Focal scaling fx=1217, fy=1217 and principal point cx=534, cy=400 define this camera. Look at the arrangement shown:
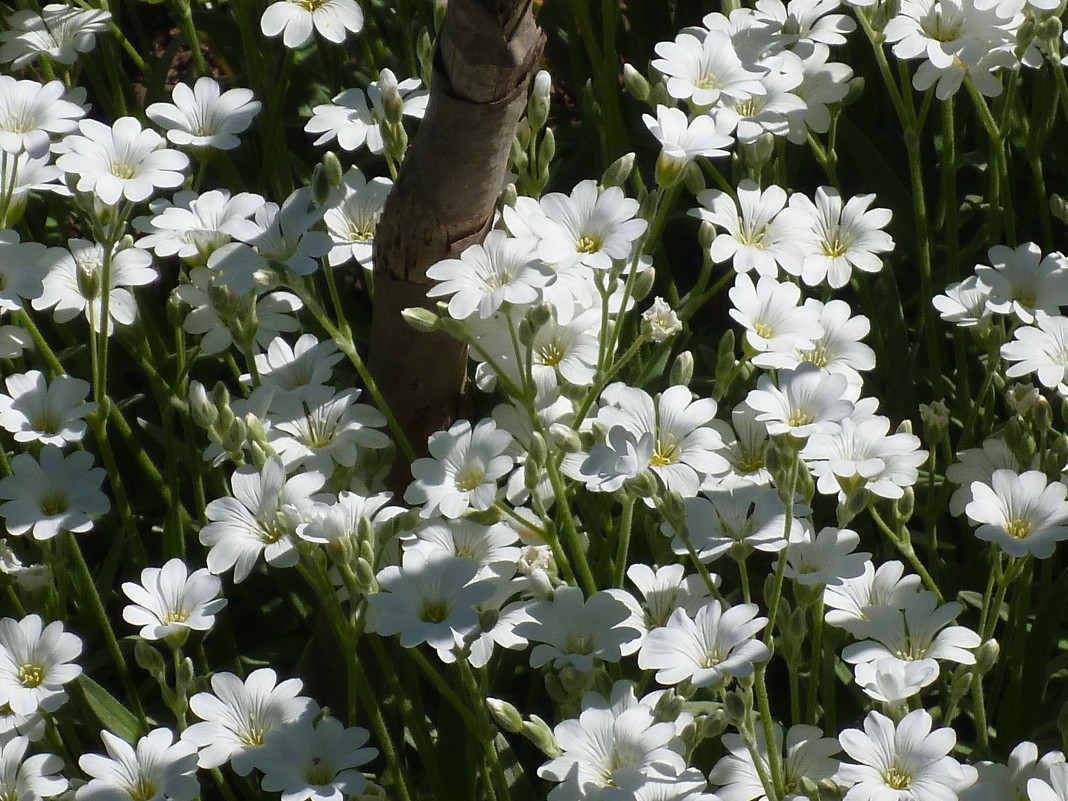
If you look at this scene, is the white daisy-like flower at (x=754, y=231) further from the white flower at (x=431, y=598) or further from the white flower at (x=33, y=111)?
the white flower at (x=33, y=111)

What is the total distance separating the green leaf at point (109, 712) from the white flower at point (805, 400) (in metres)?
0.63

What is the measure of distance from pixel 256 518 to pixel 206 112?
1.59 ft

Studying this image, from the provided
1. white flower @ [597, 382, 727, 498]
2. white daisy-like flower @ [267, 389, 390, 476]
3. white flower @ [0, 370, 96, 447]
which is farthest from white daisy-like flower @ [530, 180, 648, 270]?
white flower @ [0, 370, 96, 447]

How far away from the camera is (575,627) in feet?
2.98

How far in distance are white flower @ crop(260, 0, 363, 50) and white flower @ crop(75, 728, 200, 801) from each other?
25.9 inches

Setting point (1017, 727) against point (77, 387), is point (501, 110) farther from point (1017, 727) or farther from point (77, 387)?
point (1017, 727)

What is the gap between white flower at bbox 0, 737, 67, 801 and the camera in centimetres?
90

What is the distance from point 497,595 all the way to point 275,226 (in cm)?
39

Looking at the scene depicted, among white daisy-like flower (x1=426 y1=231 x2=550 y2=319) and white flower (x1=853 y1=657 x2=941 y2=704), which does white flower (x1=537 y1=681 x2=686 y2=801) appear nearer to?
white flower (x1=853 y1=657 x2=941 y2=704)

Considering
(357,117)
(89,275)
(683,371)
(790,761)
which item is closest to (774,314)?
(683,371)

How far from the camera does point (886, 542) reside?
3.87 feet

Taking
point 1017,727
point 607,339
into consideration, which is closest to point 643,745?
point 607,339

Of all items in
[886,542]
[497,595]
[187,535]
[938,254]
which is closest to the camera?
[497,595]

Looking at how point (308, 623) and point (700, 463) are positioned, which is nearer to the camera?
point (700, 463)
